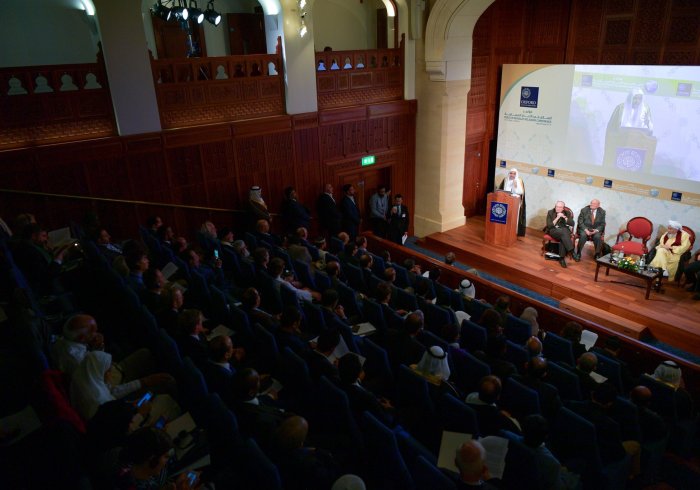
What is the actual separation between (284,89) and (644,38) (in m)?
5.75

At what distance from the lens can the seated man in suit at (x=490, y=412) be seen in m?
3.37

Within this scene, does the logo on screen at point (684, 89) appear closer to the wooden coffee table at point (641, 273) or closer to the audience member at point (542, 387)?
the wooden coffee table at point (641, 273)

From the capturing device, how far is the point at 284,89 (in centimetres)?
808

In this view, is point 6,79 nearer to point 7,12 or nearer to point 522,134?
point 7,12

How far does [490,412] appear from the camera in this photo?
3383 millimetres

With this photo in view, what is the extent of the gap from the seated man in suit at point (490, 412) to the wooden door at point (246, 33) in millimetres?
8199

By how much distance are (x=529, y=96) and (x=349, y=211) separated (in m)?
4.00

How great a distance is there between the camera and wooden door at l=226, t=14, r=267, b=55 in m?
9.38

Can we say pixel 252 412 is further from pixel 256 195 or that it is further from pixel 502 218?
pixel 502 218

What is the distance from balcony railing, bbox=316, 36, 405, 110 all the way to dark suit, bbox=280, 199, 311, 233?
1.73 metres

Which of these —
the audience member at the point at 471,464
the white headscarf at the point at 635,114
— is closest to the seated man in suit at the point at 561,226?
the white headscarf at the point at 635,114

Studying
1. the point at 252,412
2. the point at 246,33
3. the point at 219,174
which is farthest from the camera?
the point at 246,33

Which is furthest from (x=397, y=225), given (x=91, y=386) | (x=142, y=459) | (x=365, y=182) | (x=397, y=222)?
(x=142, y=459)

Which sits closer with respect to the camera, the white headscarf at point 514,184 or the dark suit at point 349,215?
the dark suit at point 349,215
